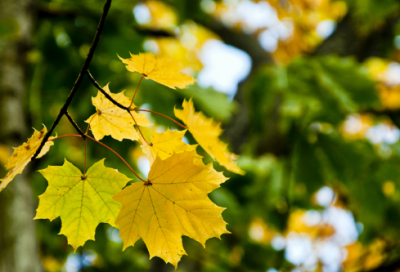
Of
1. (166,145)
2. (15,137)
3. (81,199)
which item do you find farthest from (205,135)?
(15,137)

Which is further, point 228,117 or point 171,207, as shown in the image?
point 228,117

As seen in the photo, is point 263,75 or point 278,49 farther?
point 278,49

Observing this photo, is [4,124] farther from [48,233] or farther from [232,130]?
[232,130]

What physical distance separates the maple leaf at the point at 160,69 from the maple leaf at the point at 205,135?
5 centimetres

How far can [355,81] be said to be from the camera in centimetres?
123

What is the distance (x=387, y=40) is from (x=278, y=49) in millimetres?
1697

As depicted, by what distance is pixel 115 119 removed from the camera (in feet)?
1.53

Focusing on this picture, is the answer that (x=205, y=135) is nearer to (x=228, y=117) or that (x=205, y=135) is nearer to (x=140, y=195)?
(x=140, y=195)

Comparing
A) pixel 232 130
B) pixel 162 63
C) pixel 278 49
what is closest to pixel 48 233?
pixel 232 130

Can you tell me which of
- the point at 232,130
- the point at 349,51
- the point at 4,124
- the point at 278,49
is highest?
the point at 278,49

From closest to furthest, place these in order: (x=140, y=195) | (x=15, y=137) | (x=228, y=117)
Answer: (x=140, y=195) < (x=15, y=137) < (x=228, y=117)

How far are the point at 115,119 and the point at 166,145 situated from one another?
89 mm

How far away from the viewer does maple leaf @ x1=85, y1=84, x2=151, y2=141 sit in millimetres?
460

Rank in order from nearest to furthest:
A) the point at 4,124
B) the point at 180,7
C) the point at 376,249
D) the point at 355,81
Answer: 1. the point at 4,124
2. the point at 355,81
3. the point at 180,7
4. the point at 376,249
